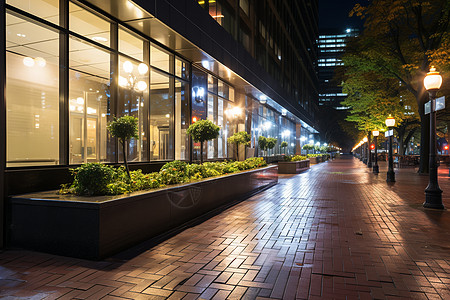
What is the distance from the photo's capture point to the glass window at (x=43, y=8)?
712cm

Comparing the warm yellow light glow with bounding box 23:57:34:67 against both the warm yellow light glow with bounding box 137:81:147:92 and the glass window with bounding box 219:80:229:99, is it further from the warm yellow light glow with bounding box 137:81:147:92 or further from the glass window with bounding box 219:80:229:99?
the glass window with bounding box 219:80:229:99

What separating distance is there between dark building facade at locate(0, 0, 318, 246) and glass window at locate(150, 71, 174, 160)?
41mm

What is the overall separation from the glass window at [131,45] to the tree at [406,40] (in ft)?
53.4

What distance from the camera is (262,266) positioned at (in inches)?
177

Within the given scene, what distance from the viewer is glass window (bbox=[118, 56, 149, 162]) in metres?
9.80

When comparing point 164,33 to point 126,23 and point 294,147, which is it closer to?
point 126,23

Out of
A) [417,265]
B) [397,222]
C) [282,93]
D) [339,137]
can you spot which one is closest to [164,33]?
[397,222]

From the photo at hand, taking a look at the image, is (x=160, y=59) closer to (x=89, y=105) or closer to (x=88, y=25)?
(x=89, y=105)

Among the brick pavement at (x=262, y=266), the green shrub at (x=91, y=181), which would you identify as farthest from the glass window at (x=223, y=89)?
the green shrub at (x=91, y=181)

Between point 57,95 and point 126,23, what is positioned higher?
point 126,23

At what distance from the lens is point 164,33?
1060 centimetres

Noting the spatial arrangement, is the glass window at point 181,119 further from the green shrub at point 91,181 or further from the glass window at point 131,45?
the green shrub at point 91,181

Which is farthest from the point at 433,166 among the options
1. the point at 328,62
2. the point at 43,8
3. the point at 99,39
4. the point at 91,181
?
the point at 328,62

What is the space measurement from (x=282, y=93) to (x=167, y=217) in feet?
80.0
